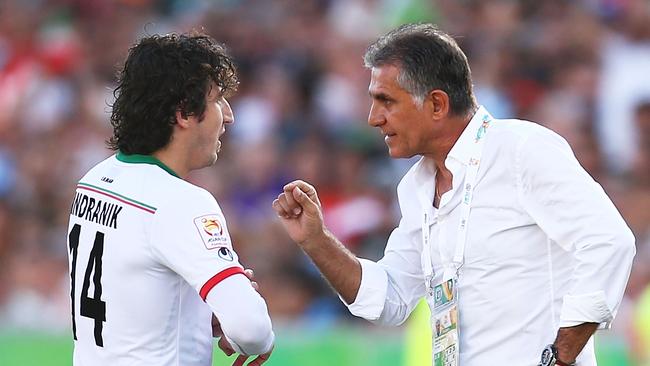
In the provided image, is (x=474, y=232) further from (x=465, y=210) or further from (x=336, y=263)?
(x=336, y=263)

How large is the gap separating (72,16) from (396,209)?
4.66 meters

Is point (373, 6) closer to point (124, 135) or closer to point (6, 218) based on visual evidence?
point (6, 218)

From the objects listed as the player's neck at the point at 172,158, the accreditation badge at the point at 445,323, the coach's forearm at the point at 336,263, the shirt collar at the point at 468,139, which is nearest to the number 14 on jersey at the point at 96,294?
the player's neck at the point at 172,158

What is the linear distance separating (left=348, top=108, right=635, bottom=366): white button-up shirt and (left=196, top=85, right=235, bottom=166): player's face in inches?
36.2

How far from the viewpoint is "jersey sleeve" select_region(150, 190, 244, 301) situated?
3.96m

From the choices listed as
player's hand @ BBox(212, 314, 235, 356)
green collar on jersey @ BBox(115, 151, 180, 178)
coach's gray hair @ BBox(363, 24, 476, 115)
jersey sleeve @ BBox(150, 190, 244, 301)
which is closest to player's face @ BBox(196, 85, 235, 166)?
green collar on jersey @ BBox(115, 151, 180, 178)

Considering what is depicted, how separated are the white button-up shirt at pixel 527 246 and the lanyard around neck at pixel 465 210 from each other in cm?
2

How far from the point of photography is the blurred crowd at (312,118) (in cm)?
930

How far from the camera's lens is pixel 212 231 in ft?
13.3

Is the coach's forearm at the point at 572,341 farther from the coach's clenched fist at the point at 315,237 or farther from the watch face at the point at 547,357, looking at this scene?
the coach's clenched fist at the point at 315,237

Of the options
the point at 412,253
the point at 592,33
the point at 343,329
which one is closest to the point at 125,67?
the point at 412,253

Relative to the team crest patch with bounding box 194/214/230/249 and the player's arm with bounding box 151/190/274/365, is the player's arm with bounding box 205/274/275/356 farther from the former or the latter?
the team crest patch with bounding box 194/214/230/249

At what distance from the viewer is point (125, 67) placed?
14.1ft

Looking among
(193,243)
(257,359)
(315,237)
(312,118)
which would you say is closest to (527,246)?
(315,237)
